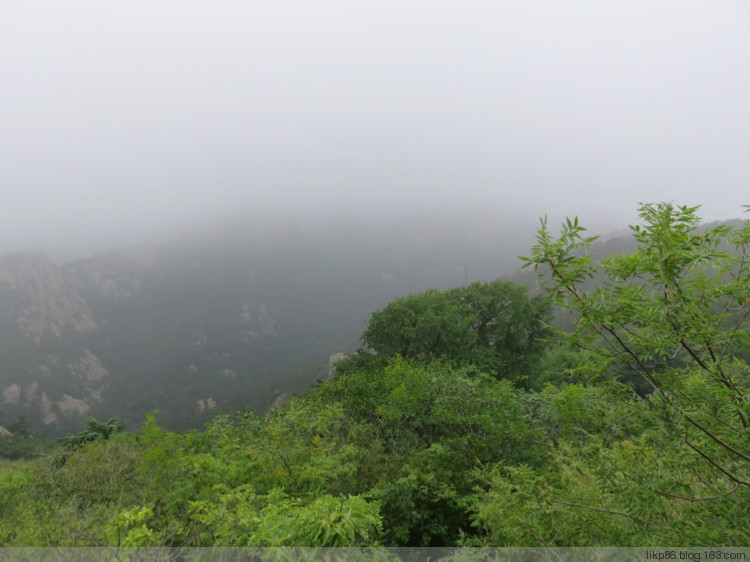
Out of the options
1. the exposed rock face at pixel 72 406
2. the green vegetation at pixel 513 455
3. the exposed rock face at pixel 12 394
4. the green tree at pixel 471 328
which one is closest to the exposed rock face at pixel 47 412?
the exposed rock face at pixel 72 406

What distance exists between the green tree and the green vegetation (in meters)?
1.99

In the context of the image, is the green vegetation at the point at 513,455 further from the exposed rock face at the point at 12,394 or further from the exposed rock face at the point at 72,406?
the exposed rock face at the point at 12,394

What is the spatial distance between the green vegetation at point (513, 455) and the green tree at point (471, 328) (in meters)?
1.99

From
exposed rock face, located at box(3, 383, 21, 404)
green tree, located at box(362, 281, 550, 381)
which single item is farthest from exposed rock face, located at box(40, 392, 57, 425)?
green tree, located at box(362, 281, 550, 381)

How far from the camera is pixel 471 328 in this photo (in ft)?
85.5

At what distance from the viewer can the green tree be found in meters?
24.0

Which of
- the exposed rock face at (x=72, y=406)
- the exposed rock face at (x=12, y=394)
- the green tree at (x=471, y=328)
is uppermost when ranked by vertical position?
the green tree at (x=471, y=328)

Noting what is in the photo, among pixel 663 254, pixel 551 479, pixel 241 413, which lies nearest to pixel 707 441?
pixel 663 254

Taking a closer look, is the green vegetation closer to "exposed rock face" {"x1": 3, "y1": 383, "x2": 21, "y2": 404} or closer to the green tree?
the green tree

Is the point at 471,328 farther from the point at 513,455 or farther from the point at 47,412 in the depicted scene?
the point at 47,412

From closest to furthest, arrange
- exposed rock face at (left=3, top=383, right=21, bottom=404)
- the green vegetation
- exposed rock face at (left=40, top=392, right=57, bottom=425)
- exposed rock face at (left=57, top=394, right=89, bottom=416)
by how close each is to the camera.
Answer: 1. the green vegetation
2. exposed rock face at (left=40, top=392, right=57, bottom=425)
3. exposed rock face at (left=3, top=383, right=21, bottom=404)
4. exposed rock face at (left=57, top=394, right=89, bottom=416)

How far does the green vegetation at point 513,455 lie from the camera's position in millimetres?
2701

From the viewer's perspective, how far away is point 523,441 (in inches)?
418

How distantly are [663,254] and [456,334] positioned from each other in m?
22.6
